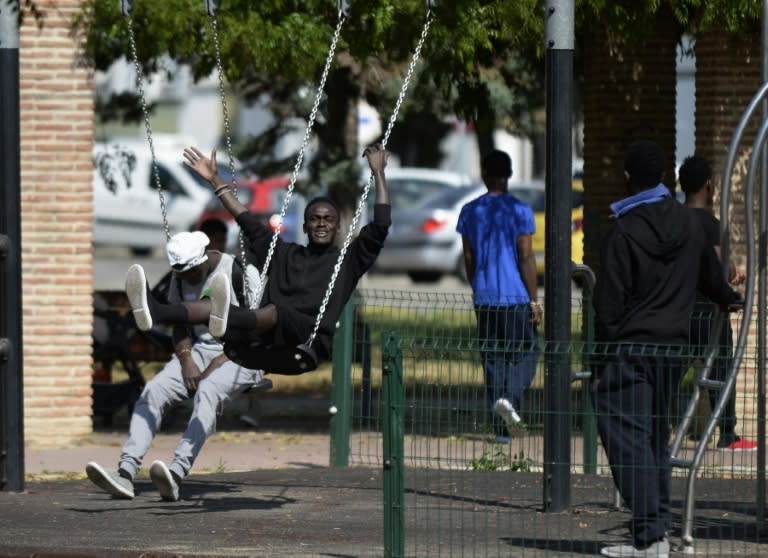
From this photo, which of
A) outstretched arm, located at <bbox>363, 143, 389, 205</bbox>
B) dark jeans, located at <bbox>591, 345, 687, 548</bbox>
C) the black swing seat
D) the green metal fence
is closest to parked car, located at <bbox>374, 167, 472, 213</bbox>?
the green metal fence

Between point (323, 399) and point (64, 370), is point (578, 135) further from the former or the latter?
point (64, 370)

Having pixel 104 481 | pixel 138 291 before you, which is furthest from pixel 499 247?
pixel 104 481

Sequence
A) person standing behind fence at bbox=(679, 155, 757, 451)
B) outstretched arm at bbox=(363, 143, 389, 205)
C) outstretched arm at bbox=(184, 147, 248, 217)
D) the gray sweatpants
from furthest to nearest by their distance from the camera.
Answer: the gray sweatpants → outstretched arm at bbox=(184, 147, 248, 217) → outstretched arm at bbox=(363, 143, 389, 205) → person standing behind fence at bbox=(679, 155, 757, 451)

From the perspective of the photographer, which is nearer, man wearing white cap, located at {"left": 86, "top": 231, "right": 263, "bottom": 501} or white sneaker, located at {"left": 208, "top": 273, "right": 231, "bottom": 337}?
white sneaker, located at {"left": 208, "top": 273, "right": 231, "bottom": 337}

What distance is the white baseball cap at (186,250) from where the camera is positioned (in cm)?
A: 947

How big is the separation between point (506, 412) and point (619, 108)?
5428 mm

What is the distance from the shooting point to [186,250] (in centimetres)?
949

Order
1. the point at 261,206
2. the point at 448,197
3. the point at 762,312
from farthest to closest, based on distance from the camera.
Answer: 1. the point at 261,206
2. the point at 448,197
3. the point at 762,312

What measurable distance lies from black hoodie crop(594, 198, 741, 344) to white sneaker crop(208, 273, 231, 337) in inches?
78.6

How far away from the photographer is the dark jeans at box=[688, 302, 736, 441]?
318 inches

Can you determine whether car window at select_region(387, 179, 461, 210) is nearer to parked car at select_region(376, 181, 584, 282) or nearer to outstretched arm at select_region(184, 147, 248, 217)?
parked car at select_region(376, 181, 584, 282)

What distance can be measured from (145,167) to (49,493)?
26.4 meters

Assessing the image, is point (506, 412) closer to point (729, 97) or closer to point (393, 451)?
point (393, 451)

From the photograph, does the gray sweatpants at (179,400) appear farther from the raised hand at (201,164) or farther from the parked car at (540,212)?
the parked car at (540,212)
